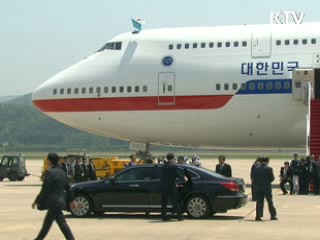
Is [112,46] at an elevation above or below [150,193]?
above

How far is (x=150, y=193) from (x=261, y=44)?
14.1 metres

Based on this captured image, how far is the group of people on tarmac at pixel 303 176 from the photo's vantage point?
27344 mm

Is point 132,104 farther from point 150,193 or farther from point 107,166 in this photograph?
point 150,193

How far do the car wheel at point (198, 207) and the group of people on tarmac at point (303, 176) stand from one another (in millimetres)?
9442

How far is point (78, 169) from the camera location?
92.4 feet

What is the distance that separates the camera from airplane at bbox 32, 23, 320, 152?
31312mm

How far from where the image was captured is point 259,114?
31438mm

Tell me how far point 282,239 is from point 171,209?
4.43 metres

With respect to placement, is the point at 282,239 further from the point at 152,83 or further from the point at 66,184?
the point at 152,83

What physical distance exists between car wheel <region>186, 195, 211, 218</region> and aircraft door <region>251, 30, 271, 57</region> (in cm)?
1378

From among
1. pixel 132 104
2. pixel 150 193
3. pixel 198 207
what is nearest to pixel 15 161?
pixel 132 104

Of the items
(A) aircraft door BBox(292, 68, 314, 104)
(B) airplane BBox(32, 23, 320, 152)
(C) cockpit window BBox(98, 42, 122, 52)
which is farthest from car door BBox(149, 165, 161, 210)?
(C) cockpit window BBox(98, 42, 122, 52)

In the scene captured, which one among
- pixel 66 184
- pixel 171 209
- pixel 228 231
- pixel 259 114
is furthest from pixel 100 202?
pixel 259 114

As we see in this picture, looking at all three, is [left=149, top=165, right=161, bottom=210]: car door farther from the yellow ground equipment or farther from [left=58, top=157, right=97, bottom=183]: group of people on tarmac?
the yellow ground equipment
